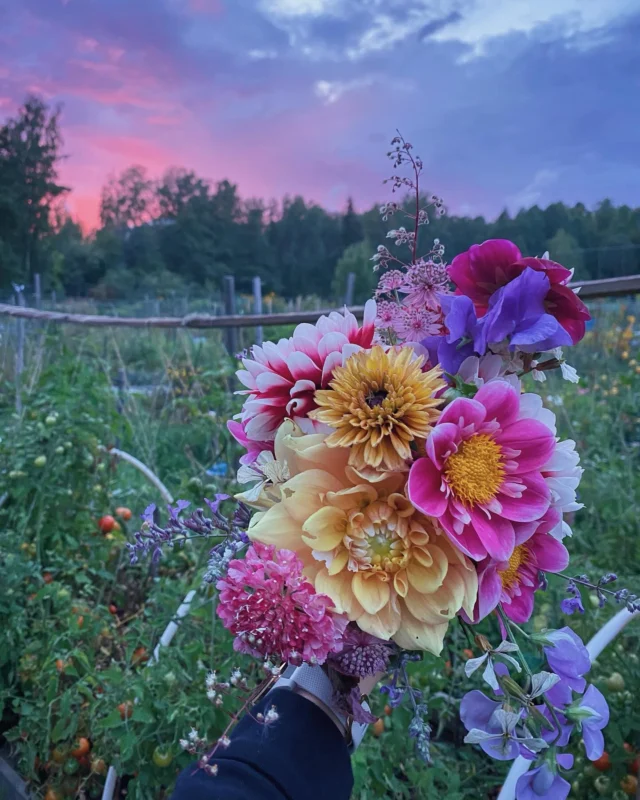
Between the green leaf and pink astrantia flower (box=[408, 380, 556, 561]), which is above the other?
pink astrantia flower (box=[408, 380, 556, 561])

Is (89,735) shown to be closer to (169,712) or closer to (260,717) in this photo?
(169,712)

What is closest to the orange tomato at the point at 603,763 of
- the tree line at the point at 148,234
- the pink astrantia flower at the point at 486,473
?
the pink astrantia flower at the point at 486,473

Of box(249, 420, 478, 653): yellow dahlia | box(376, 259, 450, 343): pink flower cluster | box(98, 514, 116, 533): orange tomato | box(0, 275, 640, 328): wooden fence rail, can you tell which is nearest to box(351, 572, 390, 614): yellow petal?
box(249, 420, 478, 653): yellow dahlia

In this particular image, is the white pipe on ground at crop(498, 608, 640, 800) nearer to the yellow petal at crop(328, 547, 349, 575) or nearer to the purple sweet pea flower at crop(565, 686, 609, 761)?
the purple sweet pea flower at crop(565, 686, 609, 761)

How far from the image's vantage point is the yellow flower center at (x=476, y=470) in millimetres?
448

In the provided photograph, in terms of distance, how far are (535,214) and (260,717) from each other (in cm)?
221

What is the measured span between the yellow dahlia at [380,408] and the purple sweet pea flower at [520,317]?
2.3 inches

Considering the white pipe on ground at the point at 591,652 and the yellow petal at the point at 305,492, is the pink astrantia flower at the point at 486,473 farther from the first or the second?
the white pipe on ground at the point at 591,652

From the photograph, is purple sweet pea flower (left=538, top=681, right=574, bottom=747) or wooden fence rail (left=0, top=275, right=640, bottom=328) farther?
wooden fence rail (left=0, top=275, right=640, bottom=328)

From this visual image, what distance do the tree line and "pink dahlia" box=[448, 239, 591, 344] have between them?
2156 cm

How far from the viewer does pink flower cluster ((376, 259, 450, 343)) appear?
1.79 ft

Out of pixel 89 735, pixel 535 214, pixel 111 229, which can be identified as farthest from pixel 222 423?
pixel 111 229

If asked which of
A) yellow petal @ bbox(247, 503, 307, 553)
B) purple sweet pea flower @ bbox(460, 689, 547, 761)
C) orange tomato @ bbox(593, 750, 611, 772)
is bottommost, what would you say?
orange tomato @ bbox(593, 750, 611, 772)

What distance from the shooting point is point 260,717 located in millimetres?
457
